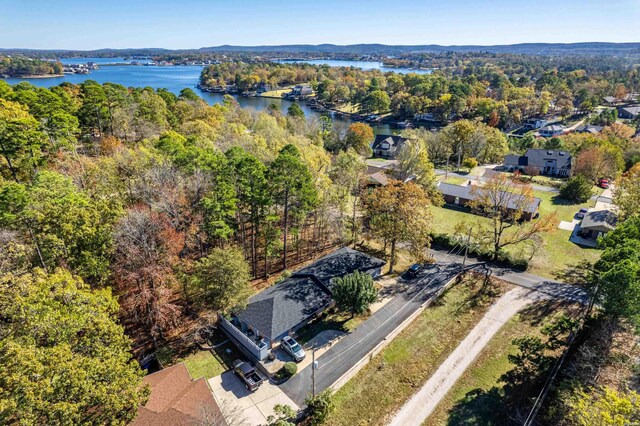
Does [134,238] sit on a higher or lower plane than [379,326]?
higher

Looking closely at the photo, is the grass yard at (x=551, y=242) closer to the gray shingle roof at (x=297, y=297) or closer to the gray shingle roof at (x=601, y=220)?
the gray shingle roof at (x=601, y=220)

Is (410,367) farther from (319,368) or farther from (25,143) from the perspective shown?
(25,143)

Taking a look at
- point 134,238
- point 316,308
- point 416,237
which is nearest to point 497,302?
point 416,237

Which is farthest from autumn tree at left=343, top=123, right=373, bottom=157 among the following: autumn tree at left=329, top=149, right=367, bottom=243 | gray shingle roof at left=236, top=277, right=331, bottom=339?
gray shingle roof at left=236, top=277, right=331, bottom=339

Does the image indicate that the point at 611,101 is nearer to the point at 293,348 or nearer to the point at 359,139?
the point at 359,139

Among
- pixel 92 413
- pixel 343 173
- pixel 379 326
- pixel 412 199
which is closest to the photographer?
pixel 92 413
